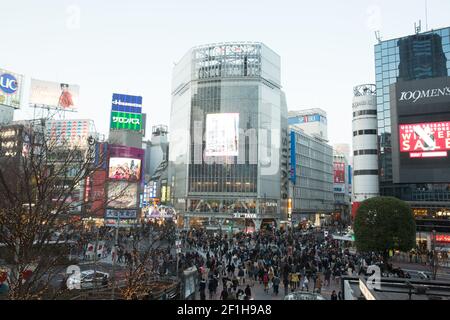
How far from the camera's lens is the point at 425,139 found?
44.9m

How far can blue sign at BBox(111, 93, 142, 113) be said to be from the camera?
6339 centimetres

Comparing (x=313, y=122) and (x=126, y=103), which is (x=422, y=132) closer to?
(x=126, y=103)

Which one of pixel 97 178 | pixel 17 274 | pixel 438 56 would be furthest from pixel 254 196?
pixel 17 274

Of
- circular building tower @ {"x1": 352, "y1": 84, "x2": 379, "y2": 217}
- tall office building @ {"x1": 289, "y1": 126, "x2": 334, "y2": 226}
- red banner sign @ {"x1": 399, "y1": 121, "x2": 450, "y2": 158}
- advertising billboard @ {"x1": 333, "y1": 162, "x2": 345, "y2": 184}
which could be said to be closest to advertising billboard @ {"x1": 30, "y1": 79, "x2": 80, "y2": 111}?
tall office building @ {"x1": 289, "y1": 126, "x2": 334, "y2": 226}

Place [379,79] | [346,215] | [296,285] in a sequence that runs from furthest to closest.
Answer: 1. [346,215]
2. [379,79]
3. [296,285]

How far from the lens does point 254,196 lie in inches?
2876

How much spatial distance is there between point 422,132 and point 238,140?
36531 mm

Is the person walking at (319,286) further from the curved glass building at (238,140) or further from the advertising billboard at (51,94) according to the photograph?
the advertising billboard at (51,94)

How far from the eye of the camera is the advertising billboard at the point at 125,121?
64.6 meters

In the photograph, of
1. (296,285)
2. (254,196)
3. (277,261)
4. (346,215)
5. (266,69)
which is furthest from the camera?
(346,215)

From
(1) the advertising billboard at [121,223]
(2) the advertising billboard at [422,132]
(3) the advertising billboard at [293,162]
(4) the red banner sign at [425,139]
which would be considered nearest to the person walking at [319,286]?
(2) the advertising billboard at [422,132]

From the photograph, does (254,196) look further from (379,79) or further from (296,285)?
(296,285)

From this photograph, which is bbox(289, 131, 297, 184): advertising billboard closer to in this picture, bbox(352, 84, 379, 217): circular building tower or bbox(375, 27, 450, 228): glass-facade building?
bbox(352, 84, 379, 217): circular building tower

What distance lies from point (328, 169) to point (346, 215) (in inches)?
1095
